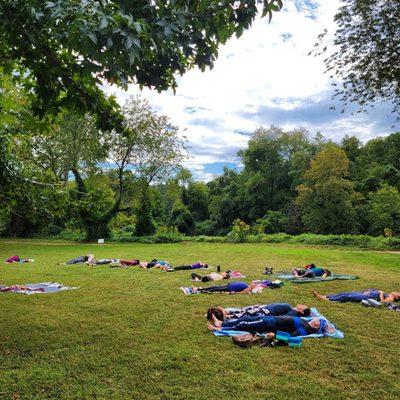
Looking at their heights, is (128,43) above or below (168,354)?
above

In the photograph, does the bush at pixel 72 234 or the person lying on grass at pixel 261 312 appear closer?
the person lying on grass at pixel 261 312

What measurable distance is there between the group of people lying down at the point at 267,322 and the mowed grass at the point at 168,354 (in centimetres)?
28

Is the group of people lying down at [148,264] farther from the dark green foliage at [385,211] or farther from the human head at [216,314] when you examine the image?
the dark green foliage at [385,211]

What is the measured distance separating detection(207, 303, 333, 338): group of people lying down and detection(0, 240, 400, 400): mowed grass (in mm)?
282

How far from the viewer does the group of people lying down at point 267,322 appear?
496 cm

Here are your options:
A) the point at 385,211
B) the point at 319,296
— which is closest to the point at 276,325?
the point at 319,296

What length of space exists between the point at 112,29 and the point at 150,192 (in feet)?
80.8

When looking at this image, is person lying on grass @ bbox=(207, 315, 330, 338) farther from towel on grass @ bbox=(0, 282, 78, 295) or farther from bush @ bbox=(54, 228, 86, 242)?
bush @ bbox=(54, 228, 86, 242)

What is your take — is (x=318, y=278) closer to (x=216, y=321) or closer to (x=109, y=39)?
(x=216, y=321)

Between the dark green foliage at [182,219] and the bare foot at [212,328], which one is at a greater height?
the dark green foliage at [182,219]

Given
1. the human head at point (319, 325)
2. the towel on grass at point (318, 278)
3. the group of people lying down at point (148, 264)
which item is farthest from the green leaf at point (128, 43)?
the group of people lying down at point (148, 264)

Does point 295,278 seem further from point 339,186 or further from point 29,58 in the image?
point 339,186

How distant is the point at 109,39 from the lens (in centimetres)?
212

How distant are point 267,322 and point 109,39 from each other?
14.2ft
